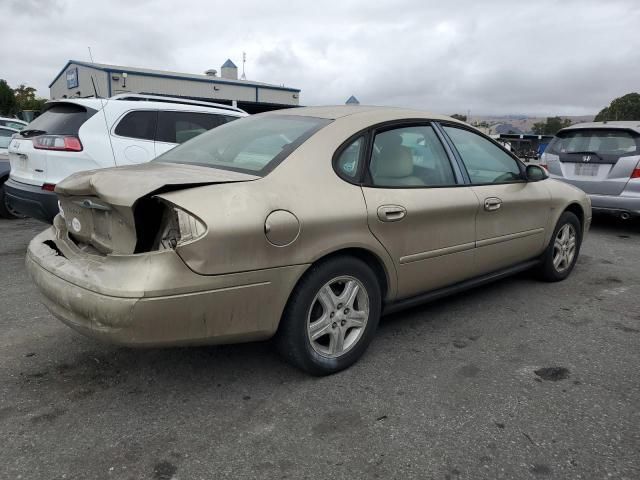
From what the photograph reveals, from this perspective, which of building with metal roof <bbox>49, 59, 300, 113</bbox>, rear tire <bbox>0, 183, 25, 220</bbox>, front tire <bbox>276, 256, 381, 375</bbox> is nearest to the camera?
front tire <bbox>276, 256, 381, 375</bbox>

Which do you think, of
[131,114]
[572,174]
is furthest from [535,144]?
[131,114]

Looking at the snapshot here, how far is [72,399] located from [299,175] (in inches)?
63.6

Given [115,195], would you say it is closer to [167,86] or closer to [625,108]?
[167,86]

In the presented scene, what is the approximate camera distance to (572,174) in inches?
288

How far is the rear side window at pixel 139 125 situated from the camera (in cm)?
555

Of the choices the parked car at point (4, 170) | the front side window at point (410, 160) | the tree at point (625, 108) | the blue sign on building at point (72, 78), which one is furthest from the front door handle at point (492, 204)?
the tree at point (625, 108)

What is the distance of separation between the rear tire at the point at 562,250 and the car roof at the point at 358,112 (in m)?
1.66

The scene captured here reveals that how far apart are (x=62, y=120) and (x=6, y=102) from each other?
48412 mm

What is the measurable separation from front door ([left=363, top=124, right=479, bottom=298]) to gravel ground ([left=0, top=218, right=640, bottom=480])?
0.49m

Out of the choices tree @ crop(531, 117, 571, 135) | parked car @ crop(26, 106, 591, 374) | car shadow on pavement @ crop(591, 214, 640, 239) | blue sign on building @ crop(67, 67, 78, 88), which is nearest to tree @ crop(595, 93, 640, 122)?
tree @ crop(531, 117, 571, 135)

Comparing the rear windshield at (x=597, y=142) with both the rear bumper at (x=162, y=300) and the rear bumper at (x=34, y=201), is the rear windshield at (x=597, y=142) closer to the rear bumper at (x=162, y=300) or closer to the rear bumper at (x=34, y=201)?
the rear bumper at (x=162, y=300)

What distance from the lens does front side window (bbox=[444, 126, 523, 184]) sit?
3.72m

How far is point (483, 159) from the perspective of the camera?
154 inches

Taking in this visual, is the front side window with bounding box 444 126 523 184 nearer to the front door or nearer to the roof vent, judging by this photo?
the front door
